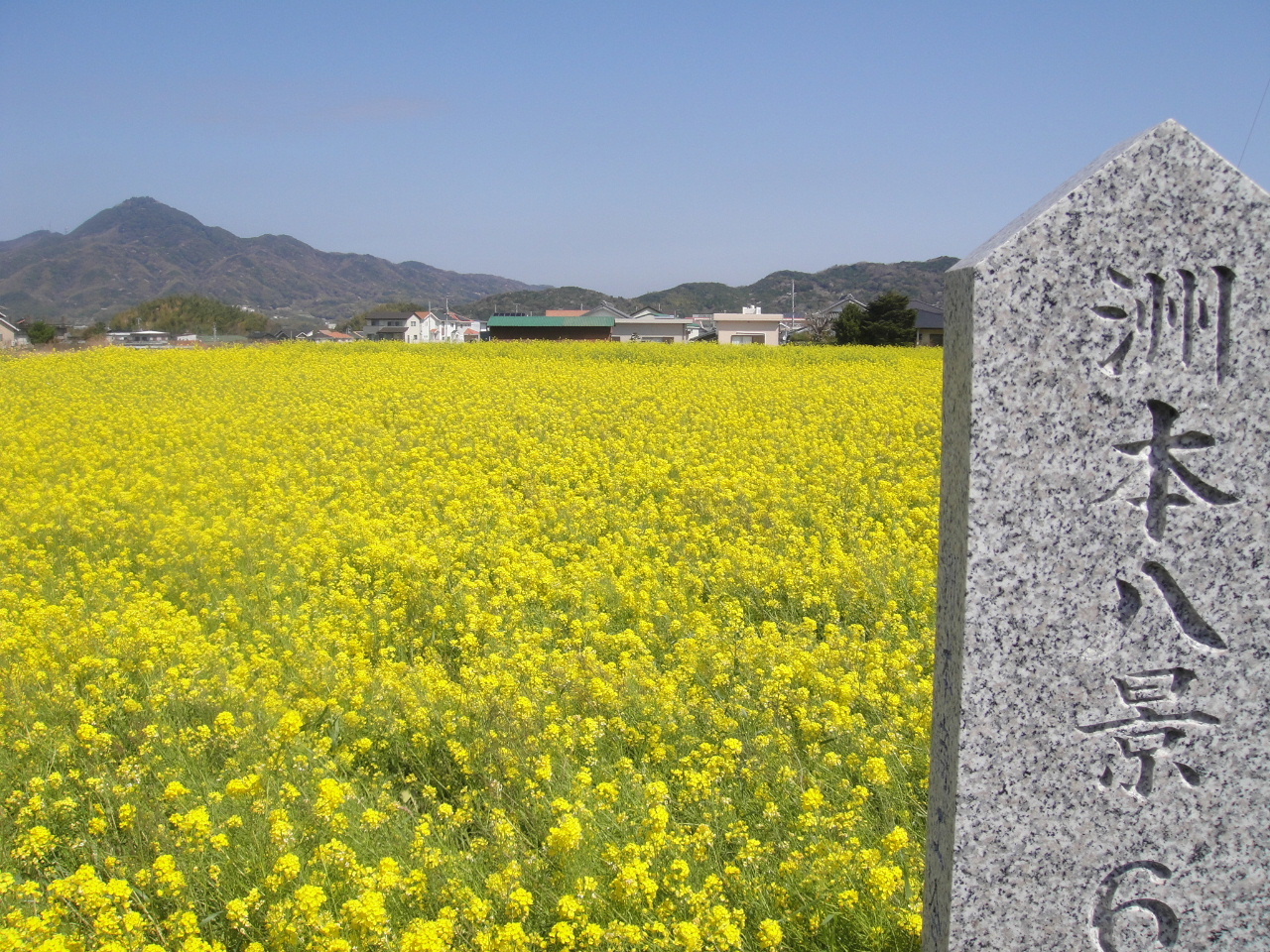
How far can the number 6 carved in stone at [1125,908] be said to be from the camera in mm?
1843

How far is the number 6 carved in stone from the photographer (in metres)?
1.84

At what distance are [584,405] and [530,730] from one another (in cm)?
941

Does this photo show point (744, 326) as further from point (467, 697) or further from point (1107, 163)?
point (1107, 163)

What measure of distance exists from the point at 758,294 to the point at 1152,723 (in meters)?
116

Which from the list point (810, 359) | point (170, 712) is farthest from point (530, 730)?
point (810, 359)

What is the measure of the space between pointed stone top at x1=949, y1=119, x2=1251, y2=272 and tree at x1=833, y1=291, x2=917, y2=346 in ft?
114

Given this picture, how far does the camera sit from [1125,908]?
1854mm

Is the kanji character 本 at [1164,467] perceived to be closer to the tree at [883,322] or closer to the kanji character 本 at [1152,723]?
the kanji character 本 at [1152,723]

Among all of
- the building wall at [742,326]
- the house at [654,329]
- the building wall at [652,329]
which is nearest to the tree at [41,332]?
the house at [654,329]

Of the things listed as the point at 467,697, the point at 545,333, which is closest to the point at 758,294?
the point at 545,333

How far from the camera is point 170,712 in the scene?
12.4ft

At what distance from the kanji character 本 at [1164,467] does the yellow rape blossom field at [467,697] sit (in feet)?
3.96

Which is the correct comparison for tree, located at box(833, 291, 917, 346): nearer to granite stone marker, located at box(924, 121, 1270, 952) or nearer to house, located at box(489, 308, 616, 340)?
house, located at box(489, 308, 616, 340)

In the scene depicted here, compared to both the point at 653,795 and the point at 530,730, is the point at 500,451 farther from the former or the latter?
the point at 653,795
